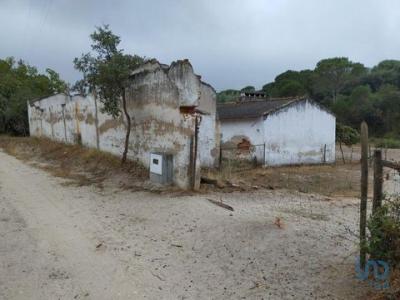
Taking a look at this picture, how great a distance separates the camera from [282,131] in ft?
62.6

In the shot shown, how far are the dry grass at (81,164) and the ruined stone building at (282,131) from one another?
792cm

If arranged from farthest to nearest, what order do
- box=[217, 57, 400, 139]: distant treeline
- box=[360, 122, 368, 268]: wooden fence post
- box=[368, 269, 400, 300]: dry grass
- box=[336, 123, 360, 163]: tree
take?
Answer: box=[217, 57, 400, 139]: distant treeline
box=[336, 123, 360, 163]: tree
box=[360, 122, 368, 268]: wooden fence post
box=[368, 269, 400, 300]: dry grass

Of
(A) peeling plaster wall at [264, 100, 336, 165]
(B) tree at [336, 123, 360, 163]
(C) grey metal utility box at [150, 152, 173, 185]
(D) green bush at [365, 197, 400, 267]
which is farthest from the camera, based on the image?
(B) tree at [336, 123, 360, 163]

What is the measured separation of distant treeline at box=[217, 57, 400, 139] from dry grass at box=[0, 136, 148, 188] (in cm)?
2999

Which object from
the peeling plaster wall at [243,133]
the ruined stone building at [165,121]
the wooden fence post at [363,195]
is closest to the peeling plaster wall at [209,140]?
the ruined stone building at [165,121]

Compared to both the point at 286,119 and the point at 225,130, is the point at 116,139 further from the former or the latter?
the point at 286,119

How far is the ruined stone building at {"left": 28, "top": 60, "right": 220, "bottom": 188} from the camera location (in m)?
9.05

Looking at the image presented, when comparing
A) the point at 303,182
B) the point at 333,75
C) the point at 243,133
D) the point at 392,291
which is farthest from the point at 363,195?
the point at 333,75

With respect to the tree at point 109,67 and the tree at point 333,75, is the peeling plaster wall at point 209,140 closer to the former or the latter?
the tree at point 109,67

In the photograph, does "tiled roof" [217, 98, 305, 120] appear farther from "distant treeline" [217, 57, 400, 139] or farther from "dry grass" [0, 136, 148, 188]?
"distant treeline" [217, 57, 400, 139]

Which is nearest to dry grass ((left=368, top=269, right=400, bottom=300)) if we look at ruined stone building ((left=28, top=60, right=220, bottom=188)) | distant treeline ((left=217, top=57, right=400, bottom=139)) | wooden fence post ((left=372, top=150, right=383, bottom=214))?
wooden fence post ((left=372, top=150, right=383, bottom=214))

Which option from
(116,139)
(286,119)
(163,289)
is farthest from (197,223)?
(286,119)

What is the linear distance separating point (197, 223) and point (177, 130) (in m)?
3.41

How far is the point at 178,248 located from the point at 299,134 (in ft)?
51.7
